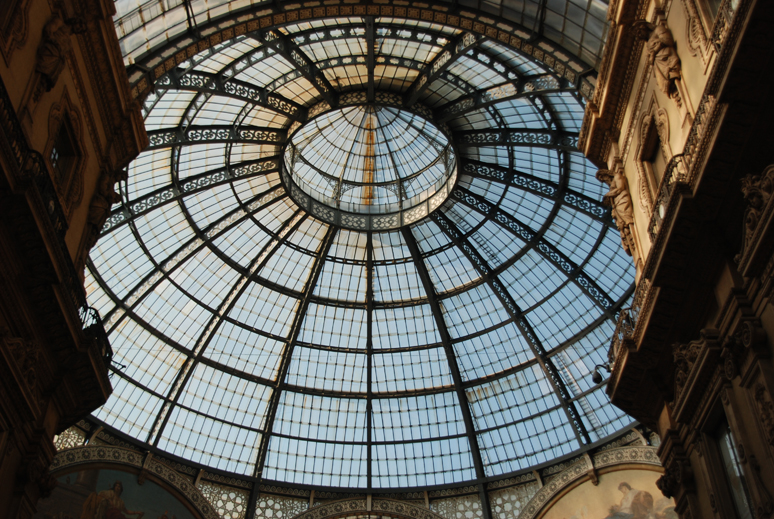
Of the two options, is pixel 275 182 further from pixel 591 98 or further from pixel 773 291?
pixel 773 291

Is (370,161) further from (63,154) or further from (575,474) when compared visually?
(63,154)

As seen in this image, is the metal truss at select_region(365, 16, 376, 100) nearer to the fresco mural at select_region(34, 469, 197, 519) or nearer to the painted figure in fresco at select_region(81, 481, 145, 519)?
the fresco mural at select_region(34, 469, 197, 519)

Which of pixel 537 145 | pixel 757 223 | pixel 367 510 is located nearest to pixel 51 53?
pixel 757 223

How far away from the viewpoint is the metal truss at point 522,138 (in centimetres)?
2489

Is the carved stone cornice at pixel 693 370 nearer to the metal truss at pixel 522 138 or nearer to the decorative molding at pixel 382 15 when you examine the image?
the decorative molding at pixel 382 15

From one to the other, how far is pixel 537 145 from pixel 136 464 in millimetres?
20129

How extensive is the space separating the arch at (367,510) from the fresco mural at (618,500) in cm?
537

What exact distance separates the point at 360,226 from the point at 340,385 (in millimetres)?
8241

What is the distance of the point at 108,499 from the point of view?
25.7 meters

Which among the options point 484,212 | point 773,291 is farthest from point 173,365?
point 773,291

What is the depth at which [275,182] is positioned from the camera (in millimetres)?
29484

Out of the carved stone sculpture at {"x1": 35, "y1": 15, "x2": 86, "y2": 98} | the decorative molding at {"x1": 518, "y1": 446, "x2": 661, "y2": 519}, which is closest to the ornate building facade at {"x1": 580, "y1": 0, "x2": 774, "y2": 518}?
the decorative molding at {"x1": 518, "y1": 446, "x2": 661, "y2": 519}

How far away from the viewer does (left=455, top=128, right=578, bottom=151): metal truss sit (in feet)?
81.7

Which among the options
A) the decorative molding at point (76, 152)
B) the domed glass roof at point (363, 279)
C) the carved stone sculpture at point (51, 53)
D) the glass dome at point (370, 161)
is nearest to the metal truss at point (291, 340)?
the domed glass roof at point (363, 279)
